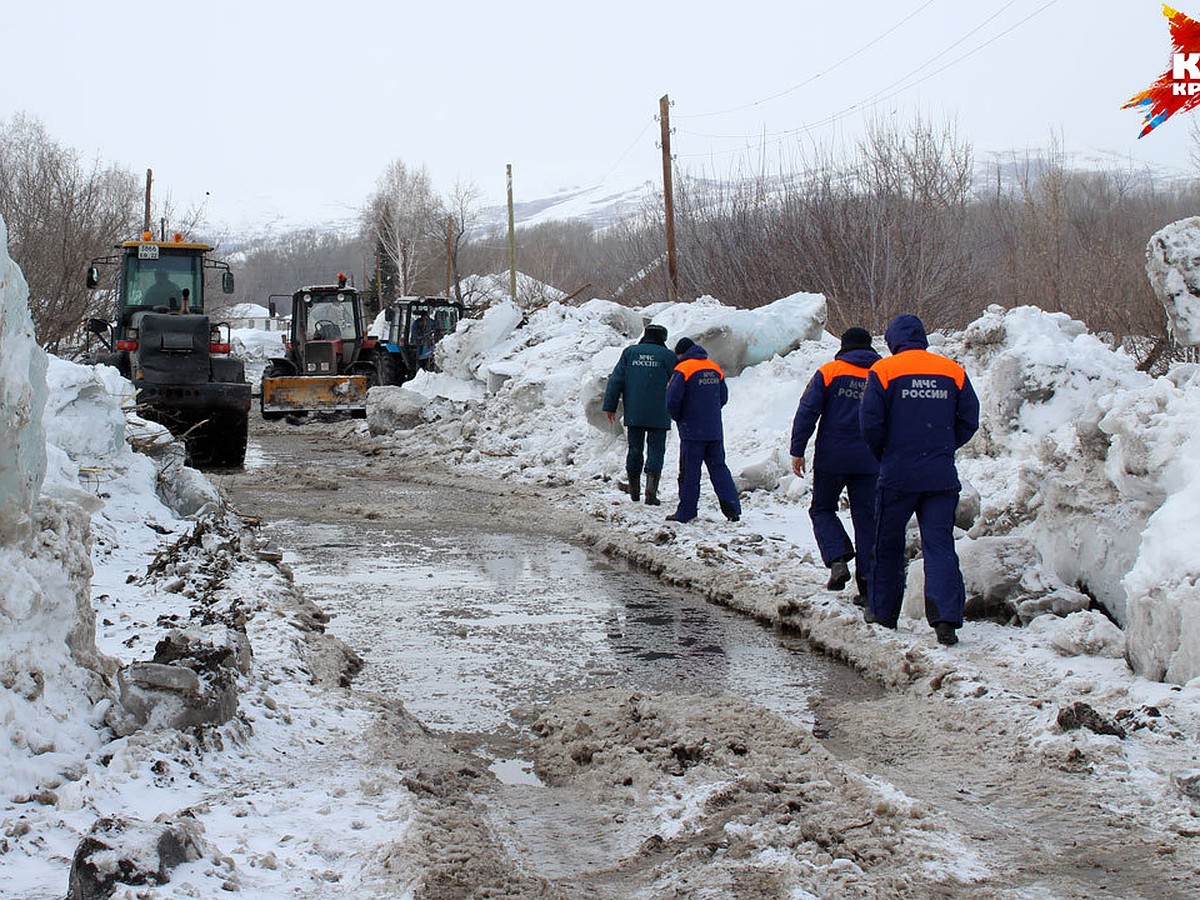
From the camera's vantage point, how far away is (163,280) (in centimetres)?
1694

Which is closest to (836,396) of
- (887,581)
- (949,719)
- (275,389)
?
(887,581)

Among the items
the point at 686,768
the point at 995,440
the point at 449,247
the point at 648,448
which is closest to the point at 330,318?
the point at 648,448

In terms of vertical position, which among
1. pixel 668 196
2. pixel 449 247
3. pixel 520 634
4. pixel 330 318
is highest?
pixel 449 247

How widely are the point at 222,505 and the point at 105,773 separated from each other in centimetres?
661

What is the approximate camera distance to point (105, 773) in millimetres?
3924

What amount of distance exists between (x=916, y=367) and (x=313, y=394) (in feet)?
62.7

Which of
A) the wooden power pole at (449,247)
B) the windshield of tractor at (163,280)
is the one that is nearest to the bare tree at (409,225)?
the wooden power pole at (449,247)

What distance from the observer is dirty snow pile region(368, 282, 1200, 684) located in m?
5.75

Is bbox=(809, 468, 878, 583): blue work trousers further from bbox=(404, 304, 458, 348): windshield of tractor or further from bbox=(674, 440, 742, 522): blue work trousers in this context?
bbox=(404, 304, 458, 348): windshield of tractor

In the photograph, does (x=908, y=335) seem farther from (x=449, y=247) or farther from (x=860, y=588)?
(x=449, y=247)

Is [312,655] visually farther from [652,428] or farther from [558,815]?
[652,428]

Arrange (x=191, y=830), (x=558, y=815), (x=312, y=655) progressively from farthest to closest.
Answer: (x=312, y=655) → (x=558, y=815) → (x=191, y=830)

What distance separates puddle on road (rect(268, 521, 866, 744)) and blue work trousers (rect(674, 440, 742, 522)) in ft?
3.60

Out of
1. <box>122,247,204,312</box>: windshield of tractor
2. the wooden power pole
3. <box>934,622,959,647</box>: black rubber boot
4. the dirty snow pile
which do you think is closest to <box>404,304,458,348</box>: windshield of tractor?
the dirty snow pile
